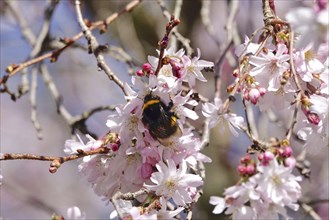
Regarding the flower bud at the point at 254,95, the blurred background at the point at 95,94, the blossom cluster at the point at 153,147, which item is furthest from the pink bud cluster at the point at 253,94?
the blurred background at the point at 95,94

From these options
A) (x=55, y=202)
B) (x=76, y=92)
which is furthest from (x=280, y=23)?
(x=55, y=202)

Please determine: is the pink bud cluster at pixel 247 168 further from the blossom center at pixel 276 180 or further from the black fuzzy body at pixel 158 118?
the black fuzzy body at pixel 158 118

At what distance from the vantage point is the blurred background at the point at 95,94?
2875 mm

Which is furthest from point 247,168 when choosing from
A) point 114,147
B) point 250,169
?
point 114,147

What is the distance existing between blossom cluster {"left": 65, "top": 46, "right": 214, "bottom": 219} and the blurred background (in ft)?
2.51

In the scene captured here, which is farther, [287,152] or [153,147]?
[153,147]

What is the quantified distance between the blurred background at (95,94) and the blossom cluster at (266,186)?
101 centimetres

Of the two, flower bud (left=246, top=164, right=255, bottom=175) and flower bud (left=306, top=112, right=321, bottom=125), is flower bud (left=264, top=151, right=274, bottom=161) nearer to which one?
flower bud (left=246, top=164, right=255, bottom=175)

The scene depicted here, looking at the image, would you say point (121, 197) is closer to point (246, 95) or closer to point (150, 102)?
point (150, 102)

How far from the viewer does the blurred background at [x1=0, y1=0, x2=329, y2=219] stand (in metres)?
2.88

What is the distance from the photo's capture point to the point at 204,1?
234 centimetres

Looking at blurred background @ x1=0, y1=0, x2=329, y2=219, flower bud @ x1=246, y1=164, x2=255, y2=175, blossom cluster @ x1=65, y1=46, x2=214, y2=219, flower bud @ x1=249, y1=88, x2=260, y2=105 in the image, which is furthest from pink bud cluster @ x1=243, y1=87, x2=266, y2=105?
blurred background @ x1=0, y1=0, x2=329, y2=219

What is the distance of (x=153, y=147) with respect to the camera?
122 cm

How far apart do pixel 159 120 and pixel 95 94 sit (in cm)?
326
